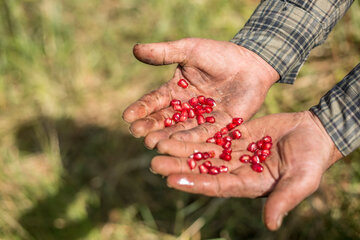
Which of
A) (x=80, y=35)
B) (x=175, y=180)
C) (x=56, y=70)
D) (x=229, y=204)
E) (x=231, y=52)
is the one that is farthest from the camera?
(x=80, y=35)

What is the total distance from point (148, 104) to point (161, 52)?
1.45 feet

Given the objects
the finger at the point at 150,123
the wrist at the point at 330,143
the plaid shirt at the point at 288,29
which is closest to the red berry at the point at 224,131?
the finger at the point at 150,123

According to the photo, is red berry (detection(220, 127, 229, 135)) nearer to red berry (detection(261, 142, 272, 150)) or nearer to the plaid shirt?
red berry (detection(261, 142, 272, 150))

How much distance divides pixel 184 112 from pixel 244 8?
3.37 meters

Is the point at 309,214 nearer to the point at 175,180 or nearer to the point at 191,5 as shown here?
the point at 175,180

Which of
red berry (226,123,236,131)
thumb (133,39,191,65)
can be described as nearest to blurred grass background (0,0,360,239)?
red berry (226,123,236,131)

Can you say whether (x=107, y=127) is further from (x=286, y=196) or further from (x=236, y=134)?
(x=286, y=196)

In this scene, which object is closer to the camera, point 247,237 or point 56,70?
point 247,237

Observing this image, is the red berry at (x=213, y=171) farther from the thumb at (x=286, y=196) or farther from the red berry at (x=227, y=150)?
the thumb at (x=286, y=196)

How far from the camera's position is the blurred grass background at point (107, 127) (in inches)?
146

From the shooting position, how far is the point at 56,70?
512 centimetres

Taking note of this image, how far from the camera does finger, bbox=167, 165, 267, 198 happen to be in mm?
2354

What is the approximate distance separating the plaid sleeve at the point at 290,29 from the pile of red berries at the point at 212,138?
0.68 m

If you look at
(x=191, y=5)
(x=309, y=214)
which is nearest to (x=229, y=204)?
(x=309, y=214)
